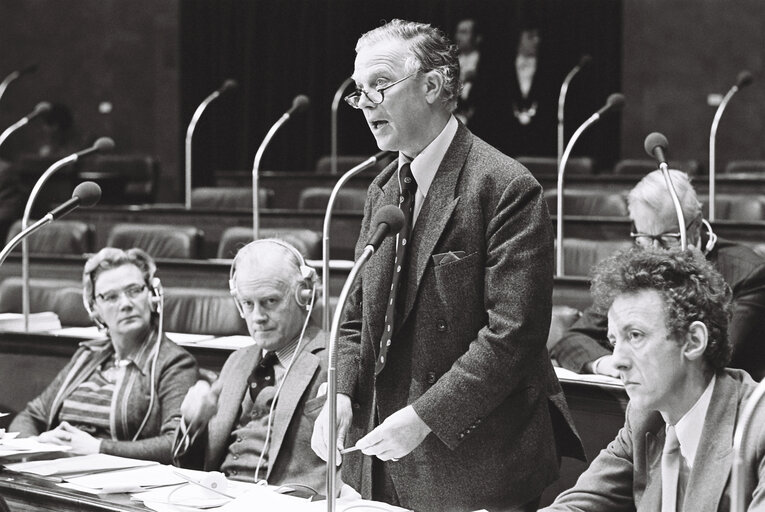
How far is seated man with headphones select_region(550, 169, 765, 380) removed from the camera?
3131 mm

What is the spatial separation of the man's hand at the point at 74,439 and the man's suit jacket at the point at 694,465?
4.49 ft

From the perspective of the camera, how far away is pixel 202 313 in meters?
4.27

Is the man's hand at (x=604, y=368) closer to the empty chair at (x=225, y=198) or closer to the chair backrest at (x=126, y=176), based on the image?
the empty chair at (x=225, y=198)

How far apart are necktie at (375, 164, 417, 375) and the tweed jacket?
3.28ft

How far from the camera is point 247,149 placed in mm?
9891

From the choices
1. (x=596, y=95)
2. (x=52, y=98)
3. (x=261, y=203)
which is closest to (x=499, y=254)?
(x=261, y=203)

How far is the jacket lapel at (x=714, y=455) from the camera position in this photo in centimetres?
168

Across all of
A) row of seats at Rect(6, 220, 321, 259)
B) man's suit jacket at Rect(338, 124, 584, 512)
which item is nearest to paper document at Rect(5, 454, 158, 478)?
man's suit jacket at Rect(338, 124, 584, 512)

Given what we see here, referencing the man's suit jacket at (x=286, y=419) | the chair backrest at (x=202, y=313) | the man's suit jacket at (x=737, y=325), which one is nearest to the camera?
the man's suit jacket at (x=286, y=419)

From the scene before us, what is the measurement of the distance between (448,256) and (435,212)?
10 cm

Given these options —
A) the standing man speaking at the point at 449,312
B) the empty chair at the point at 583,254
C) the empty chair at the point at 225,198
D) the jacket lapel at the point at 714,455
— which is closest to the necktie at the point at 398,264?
the standing man speaking at the point at 449,312

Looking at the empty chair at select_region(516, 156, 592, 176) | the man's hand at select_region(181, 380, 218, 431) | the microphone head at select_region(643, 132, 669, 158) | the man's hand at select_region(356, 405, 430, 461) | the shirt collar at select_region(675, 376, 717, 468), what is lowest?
the man's hand at select_region(181, 380, 218, 431)

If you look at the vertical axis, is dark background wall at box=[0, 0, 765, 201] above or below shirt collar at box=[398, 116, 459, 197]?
above

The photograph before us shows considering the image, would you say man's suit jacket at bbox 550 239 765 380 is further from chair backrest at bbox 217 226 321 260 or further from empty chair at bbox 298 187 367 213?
empty chair at bbox 298 187 367 213
